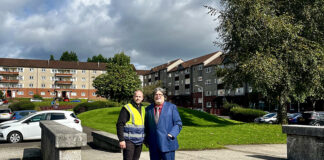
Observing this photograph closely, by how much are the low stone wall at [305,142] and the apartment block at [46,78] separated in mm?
91882

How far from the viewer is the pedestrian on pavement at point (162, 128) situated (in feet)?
16.2

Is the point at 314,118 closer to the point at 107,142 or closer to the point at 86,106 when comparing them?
the point at 107,142

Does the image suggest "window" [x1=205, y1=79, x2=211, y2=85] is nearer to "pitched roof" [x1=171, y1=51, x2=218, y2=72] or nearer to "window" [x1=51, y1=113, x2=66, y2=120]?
"pitched roof" [x1=171, y1=51, x2=218, y2=72]

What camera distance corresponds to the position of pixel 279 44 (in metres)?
19.2

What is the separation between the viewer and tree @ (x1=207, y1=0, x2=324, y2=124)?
18.6 meters

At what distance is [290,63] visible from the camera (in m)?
19.4

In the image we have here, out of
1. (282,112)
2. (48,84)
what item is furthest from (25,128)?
(48,84)

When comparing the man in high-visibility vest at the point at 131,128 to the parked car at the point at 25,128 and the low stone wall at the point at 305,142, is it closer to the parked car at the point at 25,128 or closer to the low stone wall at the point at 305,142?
the low stone wall at the point at 305,142

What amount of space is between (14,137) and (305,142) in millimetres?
12341

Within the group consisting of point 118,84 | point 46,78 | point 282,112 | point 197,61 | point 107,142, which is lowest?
point 107,142

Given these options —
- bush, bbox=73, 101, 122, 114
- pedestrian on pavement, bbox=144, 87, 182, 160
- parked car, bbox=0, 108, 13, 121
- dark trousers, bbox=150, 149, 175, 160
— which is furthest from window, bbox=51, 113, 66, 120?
bush, bbox=73, 101, 122, 114

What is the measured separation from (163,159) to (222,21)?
1807 cm

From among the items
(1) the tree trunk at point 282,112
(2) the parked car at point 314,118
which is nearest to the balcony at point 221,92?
(2) the parked car at point 314,118

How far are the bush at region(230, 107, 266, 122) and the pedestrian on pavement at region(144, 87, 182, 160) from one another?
115 ft
